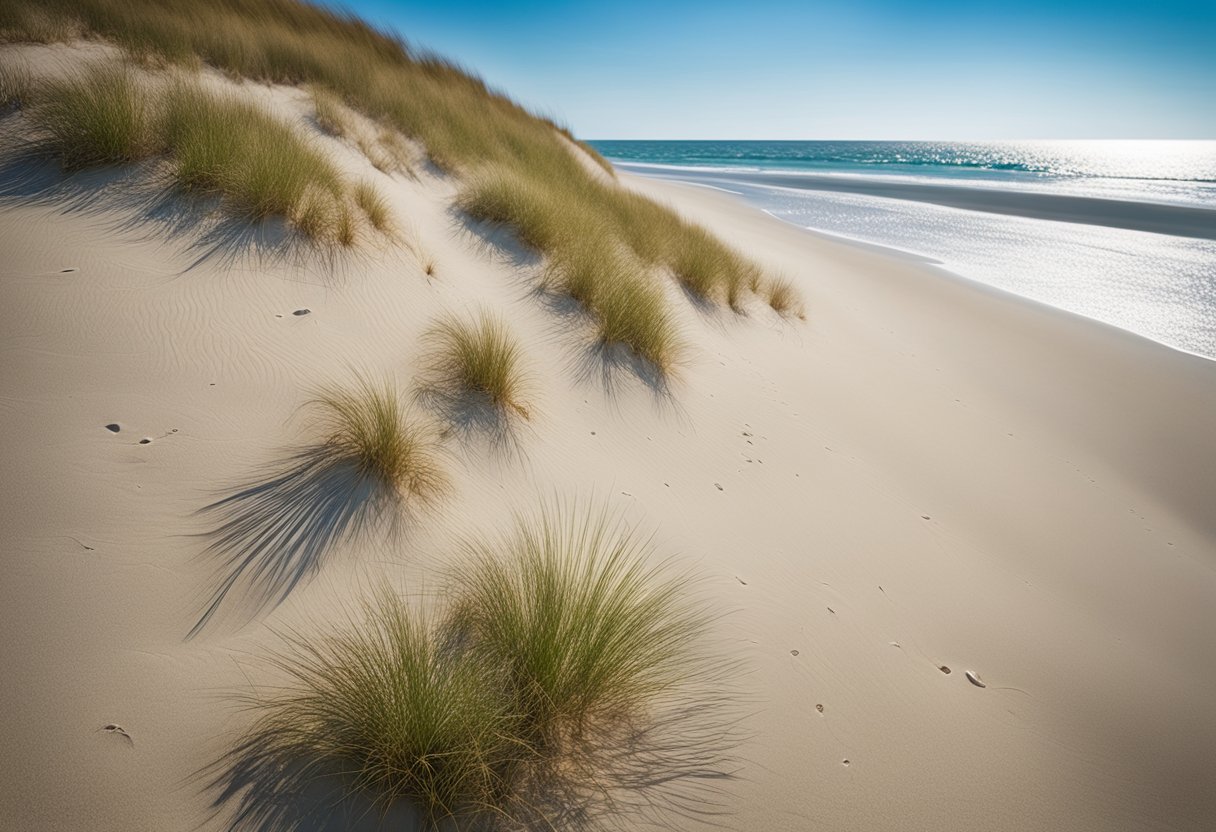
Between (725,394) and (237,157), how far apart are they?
3.99m

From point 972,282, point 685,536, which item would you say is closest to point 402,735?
point 685,536

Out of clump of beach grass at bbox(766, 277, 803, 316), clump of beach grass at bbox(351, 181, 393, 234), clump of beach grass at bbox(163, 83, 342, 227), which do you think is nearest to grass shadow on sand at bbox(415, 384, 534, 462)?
clump of beach grass at bbox(163, 83, 342, 227)

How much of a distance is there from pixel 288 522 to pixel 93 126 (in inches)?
145

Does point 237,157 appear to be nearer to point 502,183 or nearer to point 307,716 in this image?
point 502,183

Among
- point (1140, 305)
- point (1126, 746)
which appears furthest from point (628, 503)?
point (1140, 305)

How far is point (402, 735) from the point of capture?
1290mm

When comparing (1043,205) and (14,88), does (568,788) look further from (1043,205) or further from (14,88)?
(1043,205)

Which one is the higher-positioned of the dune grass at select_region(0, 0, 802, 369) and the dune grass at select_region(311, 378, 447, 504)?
the dune grass at select_region(0, 0, 802, 369)

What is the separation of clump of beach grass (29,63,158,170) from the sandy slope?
0.32 meters

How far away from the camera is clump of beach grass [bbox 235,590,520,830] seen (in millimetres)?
1306

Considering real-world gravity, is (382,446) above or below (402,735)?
above

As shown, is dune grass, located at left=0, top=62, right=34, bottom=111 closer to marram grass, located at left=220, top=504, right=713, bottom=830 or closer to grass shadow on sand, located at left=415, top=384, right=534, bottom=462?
grass shadow on sand, located at left=415, top=384, right=534, bottom=462

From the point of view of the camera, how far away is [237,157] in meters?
3.66

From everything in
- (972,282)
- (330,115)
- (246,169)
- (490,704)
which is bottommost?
(972,282)
